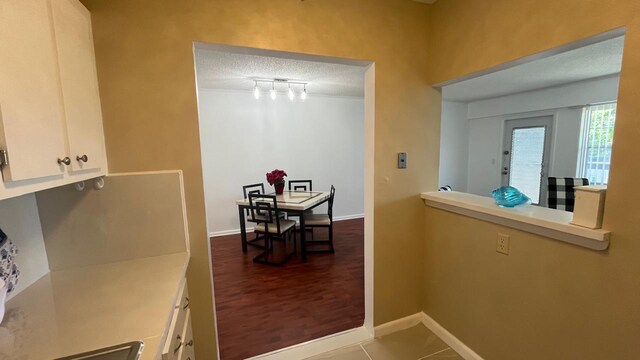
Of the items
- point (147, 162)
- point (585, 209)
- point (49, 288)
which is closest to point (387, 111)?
point (585, 209)

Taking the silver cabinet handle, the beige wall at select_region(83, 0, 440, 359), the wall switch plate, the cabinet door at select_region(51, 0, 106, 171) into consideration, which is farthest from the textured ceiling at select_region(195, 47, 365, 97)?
the silver cabinet handle

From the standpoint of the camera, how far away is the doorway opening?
6.45ft

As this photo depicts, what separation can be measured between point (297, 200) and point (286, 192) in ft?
2.41

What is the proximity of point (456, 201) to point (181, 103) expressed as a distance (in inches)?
70.2

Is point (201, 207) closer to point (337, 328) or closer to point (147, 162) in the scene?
point (147, 162)

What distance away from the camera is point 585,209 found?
1.08 m

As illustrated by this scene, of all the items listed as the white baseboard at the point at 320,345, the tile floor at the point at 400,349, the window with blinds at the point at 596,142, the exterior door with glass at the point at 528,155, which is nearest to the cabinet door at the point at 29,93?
the white baseboard at the point at 320,345

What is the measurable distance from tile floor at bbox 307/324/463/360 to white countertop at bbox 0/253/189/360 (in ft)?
4.15

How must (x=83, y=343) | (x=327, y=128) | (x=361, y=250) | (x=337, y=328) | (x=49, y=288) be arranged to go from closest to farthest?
(x=83, y=343), (x=49, y=288), (x=337, y=328), (x=361, y=250), (x=327, y=128)

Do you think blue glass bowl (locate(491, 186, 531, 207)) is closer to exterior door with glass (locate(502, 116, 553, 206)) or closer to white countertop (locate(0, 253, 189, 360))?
white countertop (locate(0, 253, 189, 360))

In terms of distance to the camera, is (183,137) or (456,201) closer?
(183,137)

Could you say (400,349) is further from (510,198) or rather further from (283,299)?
(510,198)

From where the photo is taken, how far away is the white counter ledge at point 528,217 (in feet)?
3.47

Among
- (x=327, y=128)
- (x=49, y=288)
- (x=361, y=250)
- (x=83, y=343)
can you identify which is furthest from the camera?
(x=327, y=128)
